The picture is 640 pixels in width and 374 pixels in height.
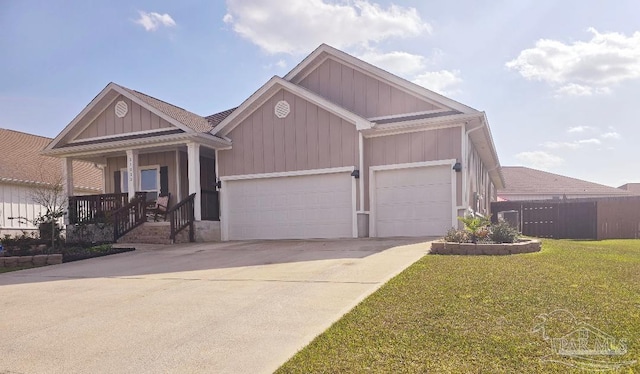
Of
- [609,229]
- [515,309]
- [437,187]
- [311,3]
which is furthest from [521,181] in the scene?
[515,309]

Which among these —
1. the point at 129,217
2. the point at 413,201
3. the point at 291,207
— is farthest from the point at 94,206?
the point at 413,201

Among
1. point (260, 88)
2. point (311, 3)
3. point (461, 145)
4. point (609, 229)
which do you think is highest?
point (311, 3)

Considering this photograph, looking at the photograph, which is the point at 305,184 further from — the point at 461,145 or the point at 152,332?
the point at 152,332

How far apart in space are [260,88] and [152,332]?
34.7 ft

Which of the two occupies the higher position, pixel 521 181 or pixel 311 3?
pixel 311 3

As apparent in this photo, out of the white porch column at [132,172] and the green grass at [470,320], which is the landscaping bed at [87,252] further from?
the green grass at [470,320]

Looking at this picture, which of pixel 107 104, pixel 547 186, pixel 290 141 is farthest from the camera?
pixel 547 186

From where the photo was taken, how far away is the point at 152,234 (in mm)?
13625

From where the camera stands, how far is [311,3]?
35.9ft

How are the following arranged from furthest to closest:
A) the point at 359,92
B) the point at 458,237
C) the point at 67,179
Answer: the point at 67,179 < the point at 359,92 < the point at 458,237

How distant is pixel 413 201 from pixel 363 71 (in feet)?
14.9

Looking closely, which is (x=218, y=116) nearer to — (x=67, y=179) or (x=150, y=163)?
(x=150, y=163)

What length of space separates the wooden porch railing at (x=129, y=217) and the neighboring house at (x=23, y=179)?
5.73 m

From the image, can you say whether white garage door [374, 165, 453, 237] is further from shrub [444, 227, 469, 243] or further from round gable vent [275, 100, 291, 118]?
round gable vent [275, 100, 291, 118]
